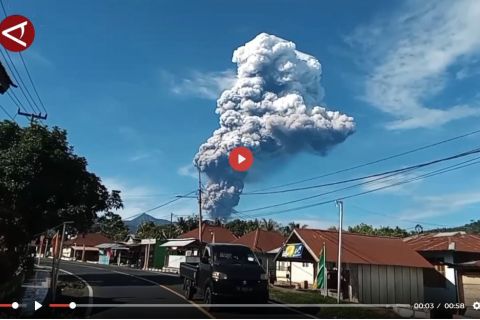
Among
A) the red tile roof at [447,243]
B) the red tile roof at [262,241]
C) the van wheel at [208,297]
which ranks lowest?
the van wheel at [208,297]

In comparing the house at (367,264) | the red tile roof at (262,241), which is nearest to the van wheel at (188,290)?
the house at (367,264)

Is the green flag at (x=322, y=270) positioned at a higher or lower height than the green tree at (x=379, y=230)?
lower

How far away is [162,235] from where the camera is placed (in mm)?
82438

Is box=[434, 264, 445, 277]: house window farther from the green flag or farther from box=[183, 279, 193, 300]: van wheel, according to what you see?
box=[183, 279, 193, 300]: van wheel

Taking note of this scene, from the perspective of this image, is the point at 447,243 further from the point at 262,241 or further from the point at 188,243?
the point at 188,243

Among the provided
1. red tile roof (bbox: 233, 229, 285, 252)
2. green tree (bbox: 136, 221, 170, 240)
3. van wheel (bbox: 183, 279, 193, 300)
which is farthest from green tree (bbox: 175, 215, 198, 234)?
van wheel (bbox: 183, 279, 193, 300)

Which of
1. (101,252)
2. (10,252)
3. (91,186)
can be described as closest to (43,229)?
(91,186)

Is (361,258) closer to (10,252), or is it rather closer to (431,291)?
(431,291)

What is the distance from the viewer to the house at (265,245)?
165 feet

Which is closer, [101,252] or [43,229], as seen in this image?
[43,229]

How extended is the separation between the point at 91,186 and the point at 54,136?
403 centimetres

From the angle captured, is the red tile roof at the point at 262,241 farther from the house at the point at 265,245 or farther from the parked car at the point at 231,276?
the parked car at the point at 231,276

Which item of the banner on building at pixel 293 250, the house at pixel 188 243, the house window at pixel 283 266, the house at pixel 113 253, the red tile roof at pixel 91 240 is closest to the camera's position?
the banner on building at pixel 293 250

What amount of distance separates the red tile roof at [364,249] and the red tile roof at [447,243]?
1.06m
